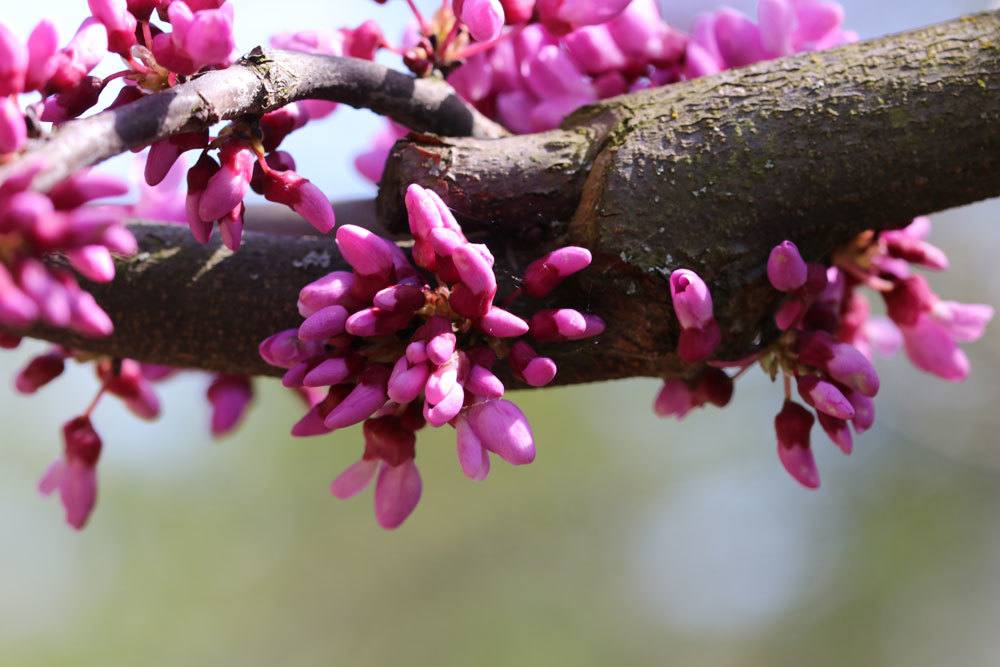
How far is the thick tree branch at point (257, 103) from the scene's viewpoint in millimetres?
858

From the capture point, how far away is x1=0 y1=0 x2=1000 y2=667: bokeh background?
22.9 feet

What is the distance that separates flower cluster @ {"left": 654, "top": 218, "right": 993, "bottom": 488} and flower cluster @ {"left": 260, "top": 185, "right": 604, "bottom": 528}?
0.63 feet

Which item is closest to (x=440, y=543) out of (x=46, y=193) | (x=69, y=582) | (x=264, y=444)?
(x=264, y=444)

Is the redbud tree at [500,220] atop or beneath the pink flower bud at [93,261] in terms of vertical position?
beneath

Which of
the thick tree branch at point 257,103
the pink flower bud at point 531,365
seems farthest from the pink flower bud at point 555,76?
the pink flower bud at point 531,365

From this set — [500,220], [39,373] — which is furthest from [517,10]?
[39,373]

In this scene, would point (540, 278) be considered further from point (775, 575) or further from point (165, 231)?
point (775, 575)

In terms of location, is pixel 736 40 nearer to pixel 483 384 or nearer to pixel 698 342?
pixel 698 342

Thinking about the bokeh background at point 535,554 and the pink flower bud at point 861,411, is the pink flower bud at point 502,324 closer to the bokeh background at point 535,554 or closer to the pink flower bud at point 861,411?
the pink flower bud at point 861,411

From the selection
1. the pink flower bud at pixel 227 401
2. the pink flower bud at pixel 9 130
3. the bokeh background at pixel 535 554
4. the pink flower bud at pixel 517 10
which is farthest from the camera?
the bokeh background at pixel 535 554

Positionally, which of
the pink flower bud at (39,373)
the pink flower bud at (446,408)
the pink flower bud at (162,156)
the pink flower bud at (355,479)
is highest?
the pink flower bud at (162,156)

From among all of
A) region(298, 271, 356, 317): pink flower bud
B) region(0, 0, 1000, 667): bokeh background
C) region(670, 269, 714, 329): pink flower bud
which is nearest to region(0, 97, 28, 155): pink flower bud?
region(298, 271, 356, 317): pink flower bud

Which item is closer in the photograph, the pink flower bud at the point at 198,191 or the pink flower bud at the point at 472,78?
the pink flower bud at the point at 198,191

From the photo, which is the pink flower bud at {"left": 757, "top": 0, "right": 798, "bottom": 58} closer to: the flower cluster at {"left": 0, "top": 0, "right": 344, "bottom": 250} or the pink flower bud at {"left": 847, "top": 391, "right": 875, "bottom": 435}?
the pink flower bud at {"left": 847, "top": 391, "right": 875, "bottom": 435}
